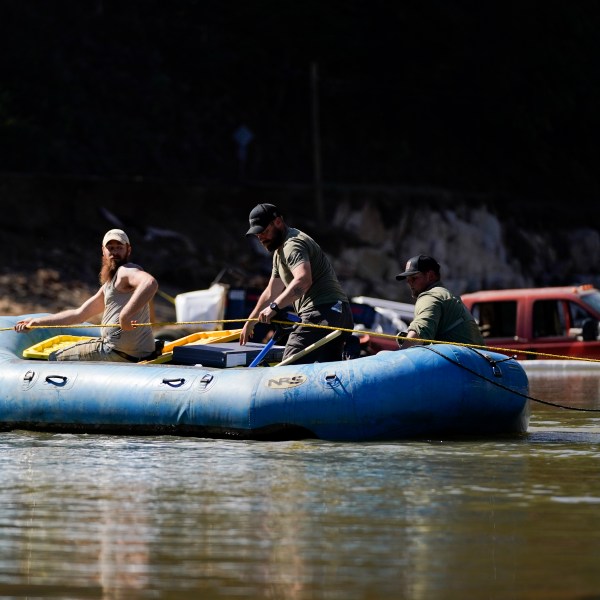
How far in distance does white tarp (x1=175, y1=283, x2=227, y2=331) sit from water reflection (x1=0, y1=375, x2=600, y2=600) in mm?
11442

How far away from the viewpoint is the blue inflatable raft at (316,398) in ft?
38.5

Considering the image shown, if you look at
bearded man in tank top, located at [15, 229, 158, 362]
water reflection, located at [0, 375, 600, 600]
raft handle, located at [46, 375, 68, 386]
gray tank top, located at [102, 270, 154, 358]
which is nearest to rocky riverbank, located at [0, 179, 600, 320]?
bearded man in tank top, located at [15, 229, 158, 362]

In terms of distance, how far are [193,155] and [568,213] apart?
11.6m

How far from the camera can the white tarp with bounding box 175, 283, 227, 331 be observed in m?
23.8

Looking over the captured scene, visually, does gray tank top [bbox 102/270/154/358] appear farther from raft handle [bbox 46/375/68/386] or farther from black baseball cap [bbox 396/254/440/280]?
black baseball cap [bbox 396/254/440/280]

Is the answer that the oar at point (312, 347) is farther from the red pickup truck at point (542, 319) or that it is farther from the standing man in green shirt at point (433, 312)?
the red pickup truck at point (542, 319)

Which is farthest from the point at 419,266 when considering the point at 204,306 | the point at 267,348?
the point at 204,306

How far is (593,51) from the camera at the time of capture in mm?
50062

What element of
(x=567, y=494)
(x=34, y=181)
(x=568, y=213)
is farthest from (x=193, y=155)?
(x=567, y=494)

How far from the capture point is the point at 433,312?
11953mm

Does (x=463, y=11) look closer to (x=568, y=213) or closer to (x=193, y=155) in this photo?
(x=568, y=213)

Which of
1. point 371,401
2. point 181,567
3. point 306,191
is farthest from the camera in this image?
point 306,191

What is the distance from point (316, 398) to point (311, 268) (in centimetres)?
109

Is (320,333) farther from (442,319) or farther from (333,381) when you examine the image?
(442,319)
